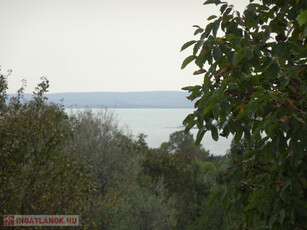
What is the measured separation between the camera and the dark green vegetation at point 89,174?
9.73m

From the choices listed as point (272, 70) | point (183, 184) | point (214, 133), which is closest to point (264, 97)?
point (272, 70)

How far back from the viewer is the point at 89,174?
12.2 m

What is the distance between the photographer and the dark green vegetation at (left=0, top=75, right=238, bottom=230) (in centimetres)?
973

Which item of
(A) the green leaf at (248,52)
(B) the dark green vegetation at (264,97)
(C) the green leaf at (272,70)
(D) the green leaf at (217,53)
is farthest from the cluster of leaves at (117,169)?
(A) the green leaf at (248,52)

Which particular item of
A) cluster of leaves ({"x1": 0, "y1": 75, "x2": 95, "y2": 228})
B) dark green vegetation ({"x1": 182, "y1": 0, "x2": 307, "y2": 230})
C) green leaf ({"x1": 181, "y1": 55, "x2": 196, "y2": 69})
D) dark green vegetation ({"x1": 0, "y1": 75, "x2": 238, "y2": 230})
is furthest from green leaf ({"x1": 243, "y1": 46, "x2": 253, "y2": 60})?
cluster of leaves ({"x1": 0, "y1": 75, "x2": 95, "y2": 228})

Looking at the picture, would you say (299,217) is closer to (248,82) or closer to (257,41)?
(248,82)

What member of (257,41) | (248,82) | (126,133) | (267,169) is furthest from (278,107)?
(126,133)

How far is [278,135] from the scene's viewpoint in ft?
13.0

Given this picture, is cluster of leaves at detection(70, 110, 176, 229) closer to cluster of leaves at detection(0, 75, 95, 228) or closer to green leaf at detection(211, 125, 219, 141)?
cluster of leaves at detection(0, 75, 95, 228)

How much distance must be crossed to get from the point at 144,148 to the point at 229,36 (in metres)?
30.9

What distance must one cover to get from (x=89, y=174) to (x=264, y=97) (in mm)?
8921

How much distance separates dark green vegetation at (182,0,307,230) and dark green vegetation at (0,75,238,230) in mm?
726

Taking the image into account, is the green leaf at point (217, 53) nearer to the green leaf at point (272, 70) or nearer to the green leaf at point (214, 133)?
the green leaf at point (272, 70)

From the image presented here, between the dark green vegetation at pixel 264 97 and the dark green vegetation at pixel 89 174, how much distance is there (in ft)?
2.38
